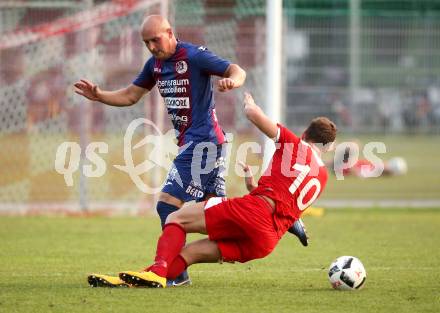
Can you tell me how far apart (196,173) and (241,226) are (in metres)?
0.86

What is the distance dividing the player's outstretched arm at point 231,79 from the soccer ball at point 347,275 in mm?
1689

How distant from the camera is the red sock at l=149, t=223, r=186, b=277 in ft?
26.4

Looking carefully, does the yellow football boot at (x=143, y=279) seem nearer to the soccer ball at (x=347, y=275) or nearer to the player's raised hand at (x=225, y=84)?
the soccer ball at (x=347, y=275)

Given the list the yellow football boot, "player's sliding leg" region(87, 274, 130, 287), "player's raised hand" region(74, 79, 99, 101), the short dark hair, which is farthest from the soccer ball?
"player's raised hand" region(74, 79, 99, 101)

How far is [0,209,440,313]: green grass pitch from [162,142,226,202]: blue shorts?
0.78m

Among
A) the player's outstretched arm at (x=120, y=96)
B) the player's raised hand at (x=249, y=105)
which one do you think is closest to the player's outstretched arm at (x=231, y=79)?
the player's raised hand at (x=249, y=105)

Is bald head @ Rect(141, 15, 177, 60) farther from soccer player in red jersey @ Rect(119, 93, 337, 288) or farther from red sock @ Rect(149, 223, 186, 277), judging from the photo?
red sock @ Rect(149, 223, 186, 277)

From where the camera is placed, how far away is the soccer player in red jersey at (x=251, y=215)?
8.04 meters

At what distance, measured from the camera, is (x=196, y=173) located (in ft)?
28.6

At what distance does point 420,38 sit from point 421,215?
5.42 meters

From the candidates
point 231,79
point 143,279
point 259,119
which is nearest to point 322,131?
point 259,119

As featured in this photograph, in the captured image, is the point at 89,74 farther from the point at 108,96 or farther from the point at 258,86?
the point at 108,96

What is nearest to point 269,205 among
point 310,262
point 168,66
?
point 168,66

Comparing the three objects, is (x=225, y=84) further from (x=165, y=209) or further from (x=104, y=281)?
(x=104, y=281)
